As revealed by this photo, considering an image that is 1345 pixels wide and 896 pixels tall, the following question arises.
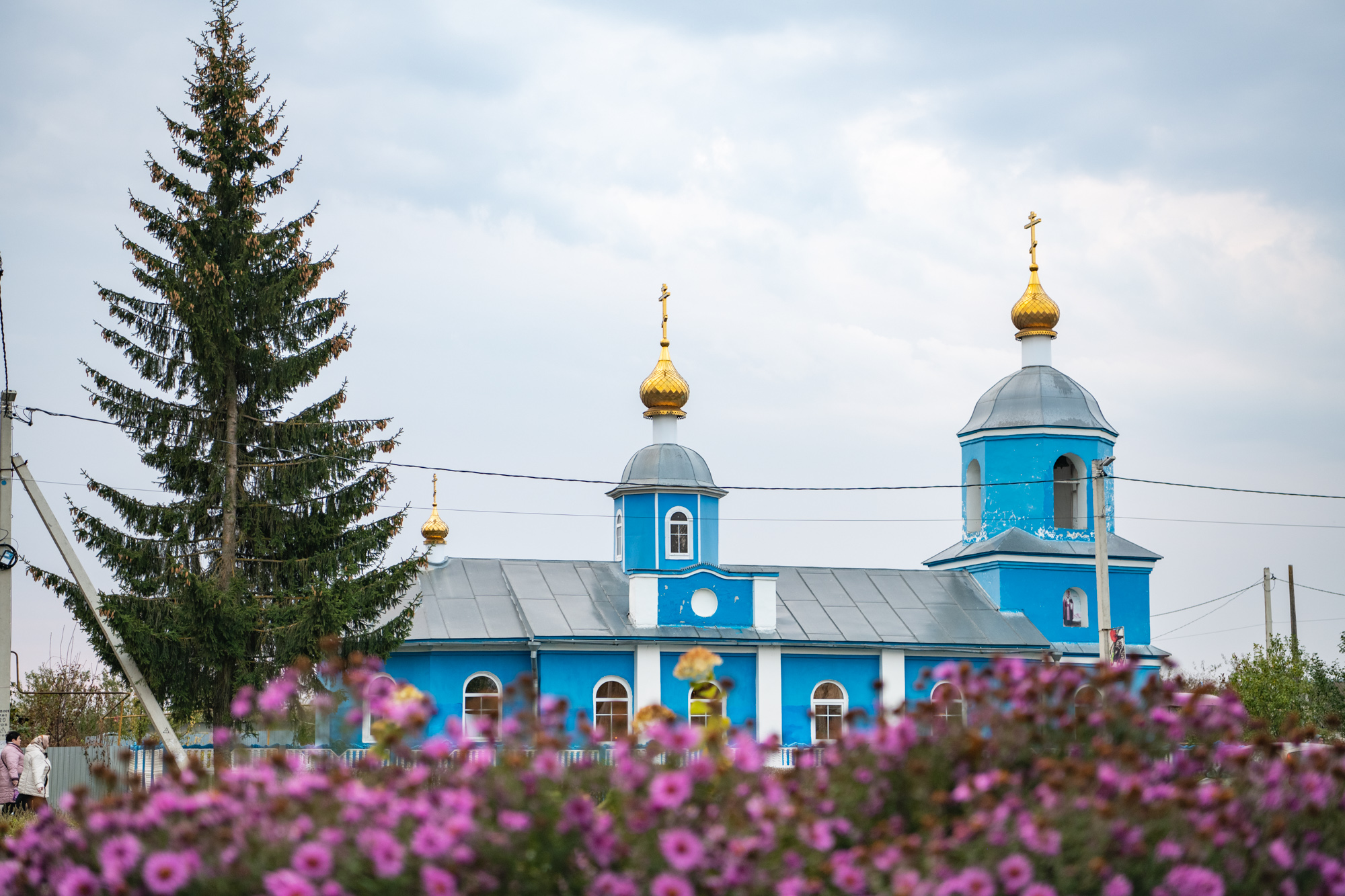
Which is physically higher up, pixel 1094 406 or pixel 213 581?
pixel 1094 406

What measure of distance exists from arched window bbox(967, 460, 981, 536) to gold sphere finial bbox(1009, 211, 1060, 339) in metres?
3.05

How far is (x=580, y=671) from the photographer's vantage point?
2584 cm

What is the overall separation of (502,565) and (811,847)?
2332 cm

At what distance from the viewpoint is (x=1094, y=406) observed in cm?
3023

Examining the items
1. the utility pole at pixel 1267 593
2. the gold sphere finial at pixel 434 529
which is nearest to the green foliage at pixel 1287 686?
the utility pole at pixel 1267 593

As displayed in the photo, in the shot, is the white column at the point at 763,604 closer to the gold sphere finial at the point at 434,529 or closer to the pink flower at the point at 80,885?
the gold sphere finial at the point at 434,529

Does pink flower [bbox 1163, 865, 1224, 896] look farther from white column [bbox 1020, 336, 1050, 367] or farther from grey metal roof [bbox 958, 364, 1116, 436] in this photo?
white column [bbox 1020, 336, 1050, 367]

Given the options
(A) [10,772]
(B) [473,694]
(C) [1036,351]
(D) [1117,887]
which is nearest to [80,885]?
(D) [1117,887]

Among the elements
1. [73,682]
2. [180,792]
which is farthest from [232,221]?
[180,792]

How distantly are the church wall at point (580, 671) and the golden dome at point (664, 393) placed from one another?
4966 mm

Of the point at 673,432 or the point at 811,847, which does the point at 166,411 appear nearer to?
the point at 673,432

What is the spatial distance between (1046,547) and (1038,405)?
287 cm

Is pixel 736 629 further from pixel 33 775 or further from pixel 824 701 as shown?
pixel 33 775

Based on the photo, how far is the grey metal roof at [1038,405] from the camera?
2950 centimetres
